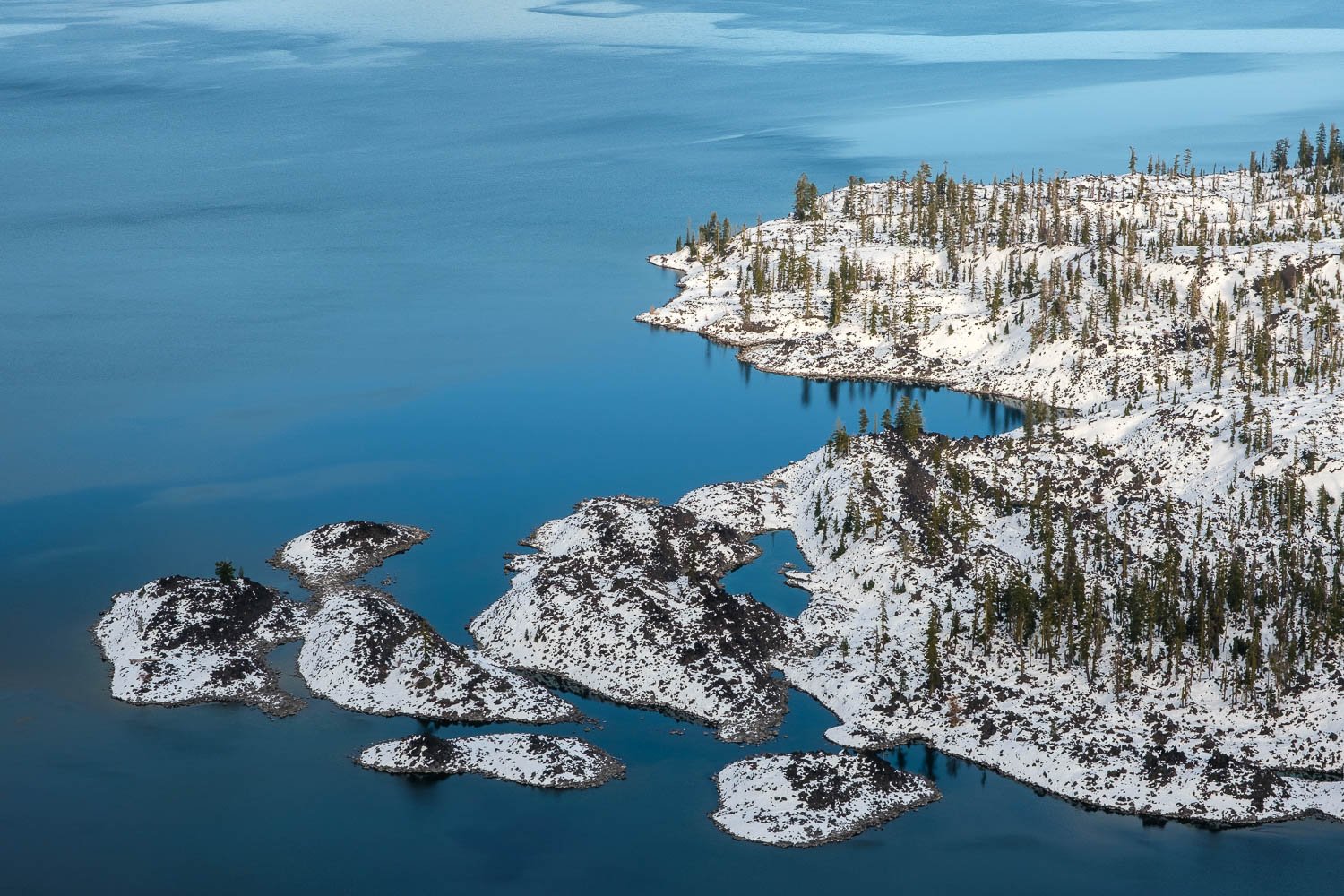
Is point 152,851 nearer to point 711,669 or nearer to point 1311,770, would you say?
point 711,669

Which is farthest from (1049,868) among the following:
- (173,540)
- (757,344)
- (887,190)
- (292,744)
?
(887,190)

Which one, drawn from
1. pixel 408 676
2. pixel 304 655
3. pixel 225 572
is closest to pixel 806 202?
pixel 225 572

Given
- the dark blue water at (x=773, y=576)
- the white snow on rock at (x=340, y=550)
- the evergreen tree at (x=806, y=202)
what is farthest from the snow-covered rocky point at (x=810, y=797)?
the evergreen tree at (x=806, y=202)

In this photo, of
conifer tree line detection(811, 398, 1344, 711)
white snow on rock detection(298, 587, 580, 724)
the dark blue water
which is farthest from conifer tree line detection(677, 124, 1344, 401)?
white snow on rock detection(298, 587, 580, 724)

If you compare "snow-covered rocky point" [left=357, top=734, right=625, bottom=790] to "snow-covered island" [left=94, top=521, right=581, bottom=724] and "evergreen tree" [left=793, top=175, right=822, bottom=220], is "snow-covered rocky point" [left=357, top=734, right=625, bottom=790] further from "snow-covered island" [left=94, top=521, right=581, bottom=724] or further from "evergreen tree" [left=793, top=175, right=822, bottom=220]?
"evergreen tree" [left=793, top=175, right=822, bottom=220]

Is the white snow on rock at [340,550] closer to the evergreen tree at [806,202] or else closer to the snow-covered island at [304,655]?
the snow-covered island at [304,655]
